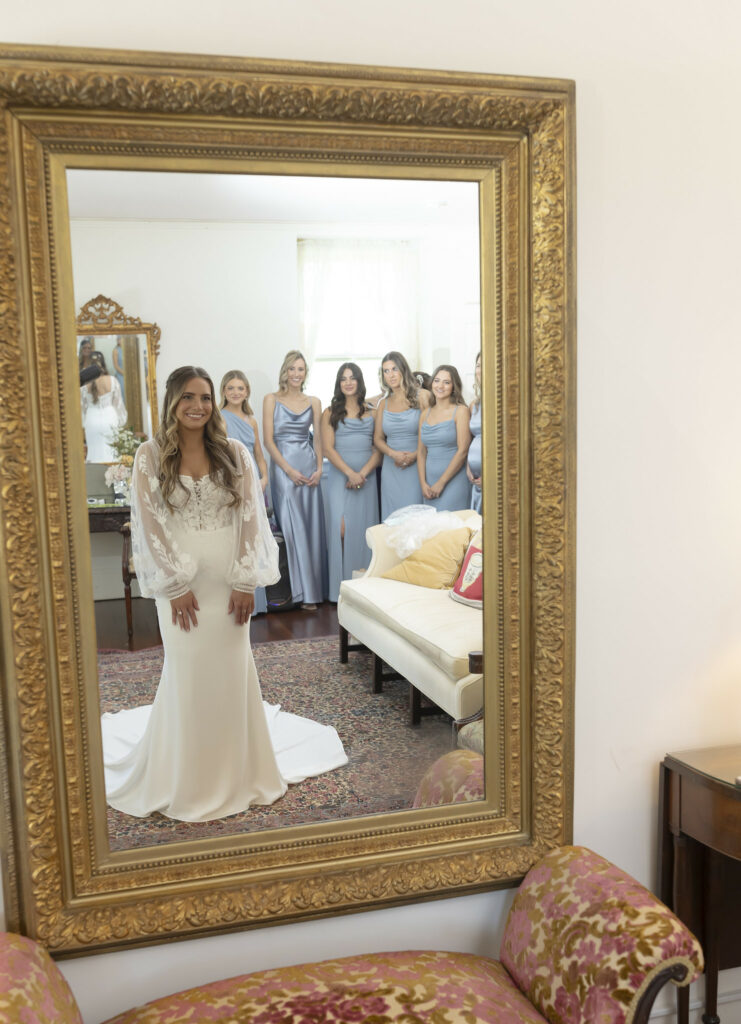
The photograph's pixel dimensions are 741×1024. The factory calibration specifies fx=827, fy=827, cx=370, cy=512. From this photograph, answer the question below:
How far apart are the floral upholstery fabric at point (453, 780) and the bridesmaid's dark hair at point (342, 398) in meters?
0.75

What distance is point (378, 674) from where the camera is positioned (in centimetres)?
173

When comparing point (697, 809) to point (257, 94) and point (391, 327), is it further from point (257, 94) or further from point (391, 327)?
point (257, 94)

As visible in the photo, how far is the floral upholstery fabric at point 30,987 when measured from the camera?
1289 mm

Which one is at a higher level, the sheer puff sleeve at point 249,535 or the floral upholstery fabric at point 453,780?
the sheer puff sleeve at point 249,535

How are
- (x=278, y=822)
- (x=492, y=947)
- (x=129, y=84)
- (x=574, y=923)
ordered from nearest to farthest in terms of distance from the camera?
(x=129, y=84) → (x=574, y=923) → (x=278, y=822) → (x=492, y=947)

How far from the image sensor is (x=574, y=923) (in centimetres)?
157

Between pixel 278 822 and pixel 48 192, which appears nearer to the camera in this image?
pixel 48 192

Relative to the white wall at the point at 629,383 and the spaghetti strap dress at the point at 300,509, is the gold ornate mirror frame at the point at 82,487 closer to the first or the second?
the white wall at the point at 629,383

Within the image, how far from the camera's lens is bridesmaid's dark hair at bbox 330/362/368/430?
5.32 ft

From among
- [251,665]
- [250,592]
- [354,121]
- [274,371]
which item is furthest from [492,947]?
[354,121]

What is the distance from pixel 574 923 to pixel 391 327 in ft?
3.92

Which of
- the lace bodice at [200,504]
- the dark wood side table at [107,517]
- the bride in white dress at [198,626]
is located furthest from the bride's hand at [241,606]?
the dark wood side table at [107,517]

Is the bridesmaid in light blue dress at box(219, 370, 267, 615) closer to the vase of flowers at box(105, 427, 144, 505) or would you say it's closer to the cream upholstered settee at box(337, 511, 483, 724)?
the vase of flowers at box(105, 427, 144, 505)

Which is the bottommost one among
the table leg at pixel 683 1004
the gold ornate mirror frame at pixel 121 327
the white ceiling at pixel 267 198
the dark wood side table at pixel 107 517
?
the table leg at pixel 683 1004
